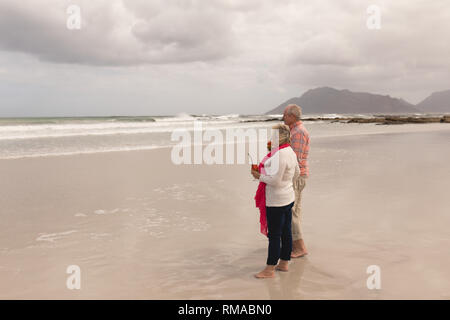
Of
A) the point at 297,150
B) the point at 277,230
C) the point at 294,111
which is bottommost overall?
the point at 277,230

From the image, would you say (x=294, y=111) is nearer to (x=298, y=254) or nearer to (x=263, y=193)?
(x=263, y=193)

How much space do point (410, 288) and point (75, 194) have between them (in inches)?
292

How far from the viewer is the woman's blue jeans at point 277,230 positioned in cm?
419

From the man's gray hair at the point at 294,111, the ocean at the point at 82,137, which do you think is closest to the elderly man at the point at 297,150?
the man's gray hair at the point at 294,111

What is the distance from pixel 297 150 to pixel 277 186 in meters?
0.85

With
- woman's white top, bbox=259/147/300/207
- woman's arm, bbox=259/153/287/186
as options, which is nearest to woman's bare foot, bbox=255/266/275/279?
woman's white top, bbox=259/147/300/207

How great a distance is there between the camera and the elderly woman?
159 inches

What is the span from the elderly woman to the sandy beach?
37cm

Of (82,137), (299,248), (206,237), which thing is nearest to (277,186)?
(299,248)

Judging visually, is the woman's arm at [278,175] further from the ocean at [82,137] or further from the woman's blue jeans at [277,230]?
the ocean at [82,137]

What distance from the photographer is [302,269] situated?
14.5 ft

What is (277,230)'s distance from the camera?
13.8 feet

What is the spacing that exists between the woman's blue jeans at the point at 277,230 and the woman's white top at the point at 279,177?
0.11m
